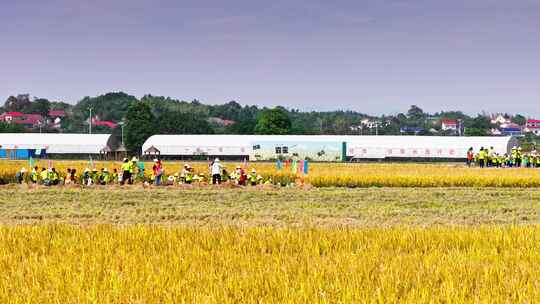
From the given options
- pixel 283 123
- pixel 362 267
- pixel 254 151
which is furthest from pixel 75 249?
pixel 283 123

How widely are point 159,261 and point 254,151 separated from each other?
7747 cm

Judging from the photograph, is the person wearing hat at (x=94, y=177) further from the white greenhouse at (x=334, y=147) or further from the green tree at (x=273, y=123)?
the green tree at (x=273, y=123)

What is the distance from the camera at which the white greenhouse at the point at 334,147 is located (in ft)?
282

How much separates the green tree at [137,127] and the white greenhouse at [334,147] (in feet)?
77.5

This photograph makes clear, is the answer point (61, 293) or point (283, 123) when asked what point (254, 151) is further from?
point (61, 293)

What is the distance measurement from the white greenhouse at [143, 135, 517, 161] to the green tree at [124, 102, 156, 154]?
23.6m

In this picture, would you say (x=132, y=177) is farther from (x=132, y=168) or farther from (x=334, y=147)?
(x=334, y=147)

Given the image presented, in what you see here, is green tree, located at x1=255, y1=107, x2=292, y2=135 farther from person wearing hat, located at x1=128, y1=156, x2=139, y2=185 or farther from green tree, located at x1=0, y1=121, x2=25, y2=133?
person wearing hat, located at x1=128, y1=156, x2=139, y2=185

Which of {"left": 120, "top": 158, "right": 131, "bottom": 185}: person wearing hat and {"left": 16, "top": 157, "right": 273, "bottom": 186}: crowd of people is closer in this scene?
{"left": 120, "top": 158, "right": 131, "bottom": 185}: person wearing hat

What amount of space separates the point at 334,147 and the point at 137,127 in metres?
41.7

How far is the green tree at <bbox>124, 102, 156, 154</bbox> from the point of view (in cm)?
11181

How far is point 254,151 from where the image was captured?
284 ft

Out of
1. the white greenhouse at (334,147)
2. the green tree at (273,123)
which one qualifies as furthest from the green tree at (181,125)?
the white greenhouse at (334,147)

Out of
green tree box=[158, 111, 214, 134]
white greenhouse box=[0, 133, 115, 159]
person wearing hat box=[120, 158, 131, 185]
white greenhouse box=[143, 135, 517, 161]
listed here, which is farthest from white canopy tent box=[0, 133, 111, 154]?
person wearing hat box=[120, 158, 131, 185]
